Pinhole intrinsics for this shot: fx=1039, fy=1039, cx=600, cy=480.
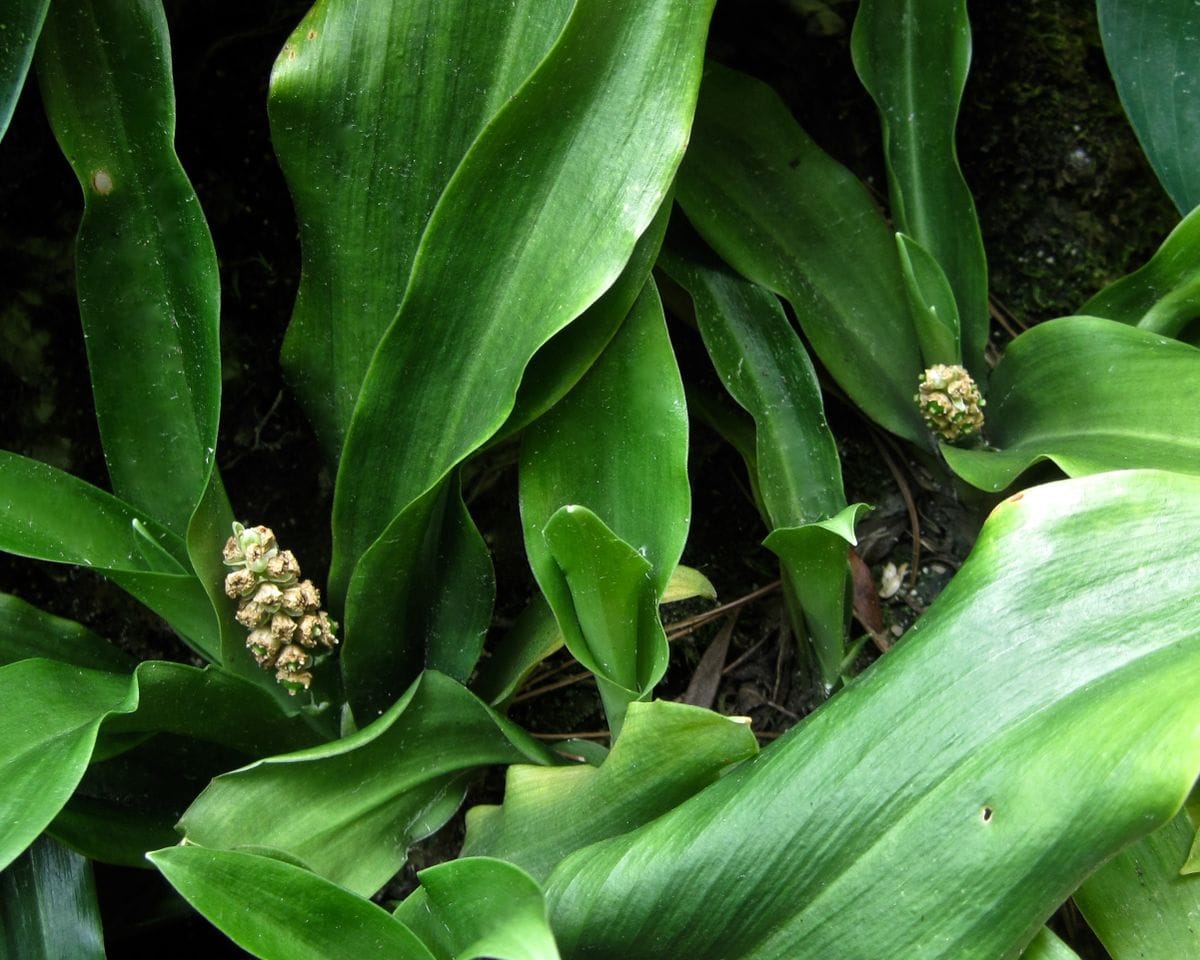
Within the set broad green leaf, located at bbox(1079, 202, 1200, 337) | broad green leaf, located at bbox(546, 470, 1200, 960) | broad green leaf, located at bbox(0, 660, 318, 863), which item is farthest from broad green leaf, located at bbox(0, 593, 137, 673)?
broad green leaf, located at bbox(1079, 202, 1200, 337)

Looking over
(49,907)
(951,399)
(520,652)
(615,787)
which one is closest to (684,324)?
(951,399)

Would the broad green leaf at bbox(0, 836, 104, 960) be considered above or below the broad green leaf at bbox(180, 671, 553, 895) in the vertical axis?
below

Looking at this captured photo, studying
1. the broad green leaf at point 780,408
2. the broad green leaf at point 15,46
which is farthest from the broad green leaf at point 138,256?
the broad green leaf at point 780,408

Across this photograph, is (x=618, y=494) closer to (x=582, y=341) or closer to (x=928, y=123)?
(x=582, y=341)

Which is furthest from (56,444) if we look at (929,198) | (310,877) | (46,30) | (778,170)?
(929,198)

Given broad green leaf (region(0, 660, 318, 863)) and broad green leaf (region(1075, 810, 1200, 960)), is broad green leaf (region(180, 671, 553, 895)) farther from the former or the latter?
broad green leaf (region(1075, 810, 1200, 960))

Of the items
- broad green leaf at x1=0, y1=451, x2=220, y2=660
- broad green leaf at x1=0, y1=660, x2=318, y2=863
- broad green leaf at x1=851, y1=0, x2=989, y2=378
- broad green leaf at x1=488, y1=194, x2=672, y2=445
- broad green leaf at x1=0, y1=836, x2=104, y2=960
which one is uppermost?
broad green leaf at x1=851, y1=0, x2=989, y2=378
